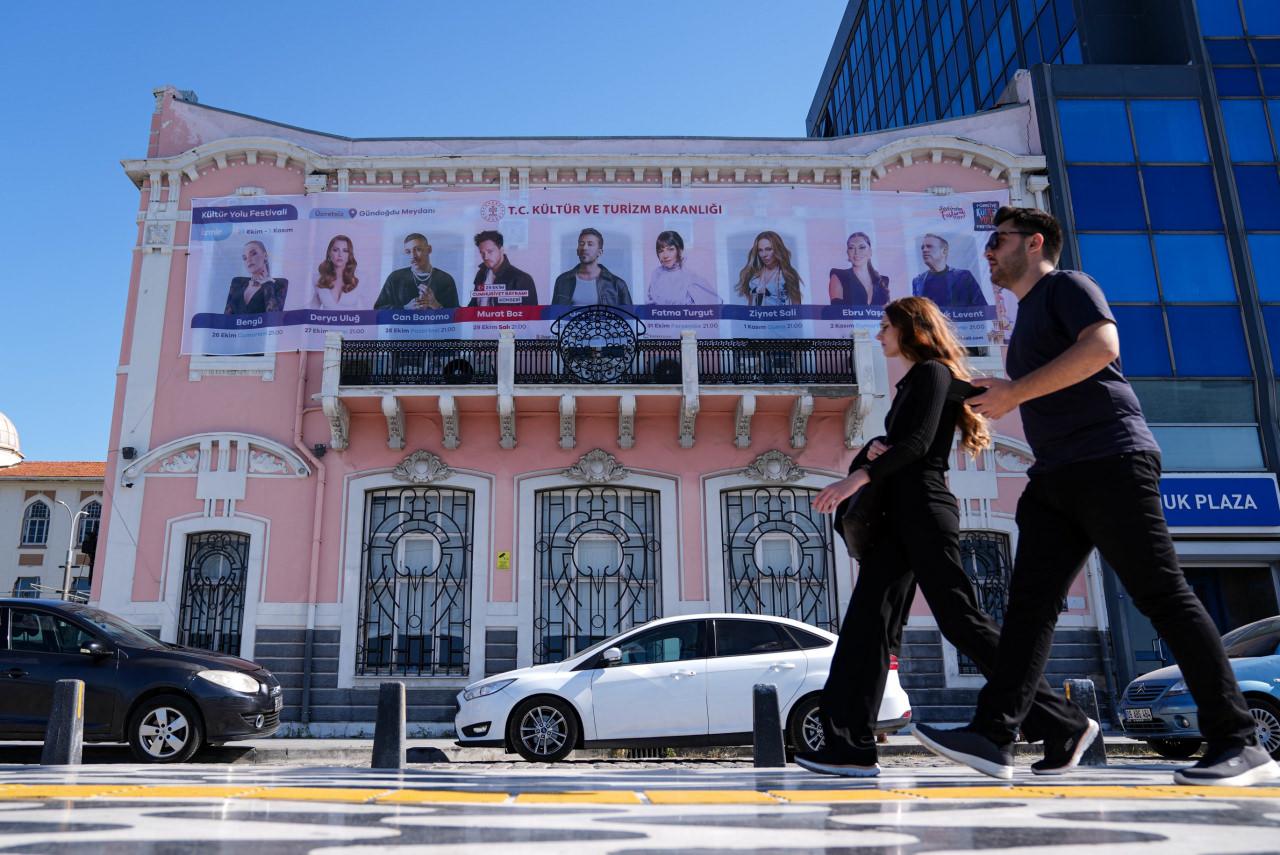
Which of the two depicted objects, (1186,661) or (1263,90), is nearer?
(1186,661)

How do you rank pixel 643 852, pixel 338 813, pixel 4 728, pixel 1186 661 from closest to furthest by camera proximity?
pixel 643 852, pixel 338 813, pixel 1186 661, pixel 4 728

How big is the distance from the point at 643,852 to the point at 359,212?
1656 cm

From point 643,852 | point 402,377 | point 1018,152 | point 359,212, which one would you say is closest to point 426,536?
point 402,377

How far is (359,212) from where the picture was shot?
1717 centimetres

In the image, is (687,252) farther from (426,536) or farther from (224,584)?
(224,584)

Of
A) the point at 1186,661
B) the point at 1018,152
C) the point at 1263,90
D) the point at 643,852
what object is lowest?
the point at 643,852

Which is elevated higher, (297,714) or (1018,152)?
(1018,152)

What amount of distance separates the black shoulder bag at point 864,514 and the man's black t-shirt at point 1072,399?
0.44 metres

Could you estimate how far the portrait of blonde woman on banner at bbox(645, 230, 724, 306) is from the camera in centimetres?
1673

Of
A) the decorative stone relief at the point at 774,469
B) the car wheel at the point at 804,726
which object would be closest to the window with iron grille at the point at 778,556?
the decorative stone relief at the point at 774,469

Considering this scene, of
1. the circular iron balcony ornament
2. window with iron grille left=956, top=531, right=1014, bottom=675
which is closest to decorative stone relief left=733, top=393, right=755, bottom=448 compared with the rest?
the circular iron balcony ornament

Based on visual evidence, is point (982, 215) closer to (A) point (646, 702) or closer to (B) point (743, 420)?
(B) point (743, 420)

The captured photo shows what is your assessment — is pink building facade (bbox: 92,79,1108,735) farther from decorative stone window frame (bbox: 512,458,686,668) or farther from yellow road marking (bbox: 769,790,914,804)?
yellow road marking (bbox: 769,790,914,804)

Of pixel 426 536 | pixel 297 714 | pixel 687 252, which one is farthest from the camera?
pixel 687 252
